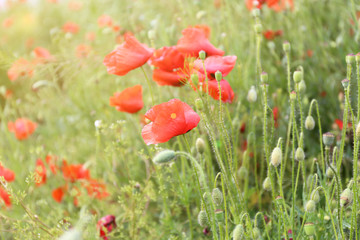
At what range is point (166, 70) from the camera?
1397mm

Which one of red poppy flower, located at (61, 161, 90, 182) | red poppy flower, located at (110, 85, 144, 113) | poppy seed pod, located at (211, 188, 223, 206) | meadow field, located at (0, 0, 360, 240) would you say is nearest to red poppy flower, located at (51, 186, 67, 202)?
meadow field, located at (0, 0, 360, 240)

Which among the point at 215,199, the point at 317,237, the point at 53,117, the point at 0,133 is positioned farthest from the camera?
the point at 53,117

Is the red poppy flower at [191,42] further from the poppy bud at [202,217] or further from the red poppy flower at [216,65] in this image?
the poppy bud at [202,217]

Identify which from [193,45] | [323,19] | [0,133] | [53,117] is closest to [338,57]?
[323,19]

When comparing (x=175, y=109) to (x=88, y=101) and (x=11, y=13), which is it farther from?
(x=11, y=13)

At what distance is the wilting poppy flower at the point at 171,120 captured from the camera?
1.09 meters

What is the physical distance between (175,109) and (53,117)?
7.63ft

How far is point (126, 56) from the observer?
54.1 inches

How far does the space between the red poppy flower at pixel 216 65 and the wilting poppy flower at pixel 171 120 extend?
179 millimetres

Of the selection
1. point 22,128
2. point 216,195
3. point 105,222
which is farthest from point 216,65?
point 22,128

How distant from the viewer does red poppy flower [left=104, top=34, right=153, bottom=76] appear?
1374 mm

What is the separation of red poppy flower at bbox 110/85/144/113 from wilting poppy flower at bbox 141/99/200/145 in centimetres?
46

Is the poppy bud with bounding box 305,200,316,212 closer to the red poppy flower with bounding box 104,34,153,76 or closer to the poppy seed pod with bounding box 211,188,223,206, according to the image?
the poppy seed pod with bounding box 211,188,223,206

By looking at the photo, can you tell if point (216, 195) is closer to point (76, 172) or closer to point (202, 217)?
point (202, 217)
